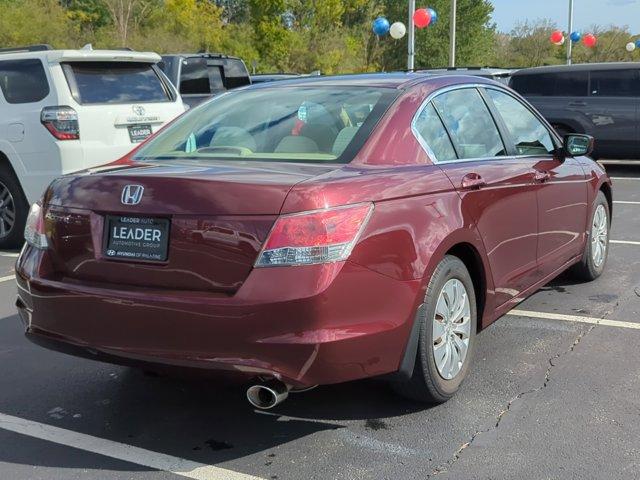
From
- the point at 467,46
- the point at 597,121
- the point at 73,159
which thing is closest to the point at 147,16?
the point at 467,46

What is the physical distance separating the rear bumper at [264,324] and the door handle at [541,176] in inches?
66.3

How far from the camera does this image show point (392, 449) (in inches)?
132

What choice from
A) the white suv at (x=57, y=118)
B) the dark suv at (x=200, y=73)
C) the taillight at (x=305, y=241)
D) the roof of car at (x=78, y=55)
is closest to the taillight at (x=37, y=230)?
the taillight at (x=305, y=241)

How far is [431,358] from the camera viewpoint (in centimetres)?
353

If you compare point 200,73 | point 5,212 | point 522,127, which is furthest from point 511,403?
point 200,73

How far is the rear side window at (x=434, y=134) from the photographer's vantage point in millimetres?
3850

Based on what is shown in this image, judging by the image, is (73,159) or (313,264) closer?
(313,264)

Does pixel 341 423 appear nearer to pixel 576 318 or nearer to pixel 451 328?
pixel 451 328

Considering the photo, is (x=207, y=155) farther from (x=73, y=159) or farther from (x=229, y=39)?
(x=229, y=39)

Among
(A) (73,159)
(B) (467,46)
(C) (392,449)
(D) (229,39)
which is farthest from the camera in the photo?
(B) (467,46)

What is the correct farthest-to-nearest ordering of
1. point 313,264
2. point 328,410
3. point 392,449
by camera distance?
1. point 328,410
2. point 392,449
3. point 313,264

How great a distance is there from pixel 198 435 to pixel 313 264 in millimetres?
1109

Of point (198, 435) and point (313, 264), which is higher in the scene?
point (313, 264)

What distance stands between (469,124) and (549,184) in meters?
0.84
